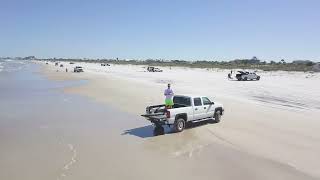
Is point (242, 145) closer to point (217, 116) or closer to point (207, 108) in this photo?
point (207, 108)

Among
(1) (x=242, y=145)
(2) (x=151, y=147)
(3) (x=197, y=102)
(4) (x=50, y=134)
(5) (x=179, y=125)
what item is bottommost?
(4) (x=50, y=134)

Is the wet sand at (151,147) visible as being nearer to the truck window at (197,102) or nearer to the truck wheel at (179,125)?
the truck wheel at (179,125)

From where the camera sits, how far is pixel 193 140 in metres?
16.5

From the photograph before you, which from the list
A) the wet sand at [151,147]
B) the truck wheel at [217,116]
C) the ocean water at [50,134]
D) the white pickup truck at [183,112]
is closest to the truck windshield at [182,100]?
the white pickup truck at [183,112]

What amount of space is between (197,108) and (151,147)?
4480 millimetres

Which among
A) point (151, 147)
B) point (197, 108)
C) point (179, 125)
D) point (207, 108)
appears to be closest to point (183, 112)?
point (179, 125)

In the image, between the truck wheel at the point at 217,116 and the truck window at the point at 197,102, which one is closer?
the truck window at the point at 197,102

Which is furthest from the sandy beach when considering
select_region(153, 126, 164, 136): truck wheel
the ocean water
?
the ocean water

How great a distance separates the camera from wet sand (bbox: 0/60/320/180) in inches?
471

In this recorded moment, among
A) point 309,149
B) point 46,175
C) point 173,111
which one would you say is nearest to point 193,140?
point 173,111

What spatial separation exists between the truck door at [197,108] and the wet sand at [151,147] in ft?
2.11

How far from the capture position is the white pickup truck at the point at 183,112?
57.3ft

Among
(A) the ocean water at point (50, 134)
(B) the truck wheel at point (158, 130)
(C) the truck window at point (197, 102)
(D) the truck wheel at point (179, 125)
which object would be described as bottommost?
(A) the ocean water at point (50, 134)

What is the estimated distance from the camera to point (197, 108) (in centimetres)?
1898
